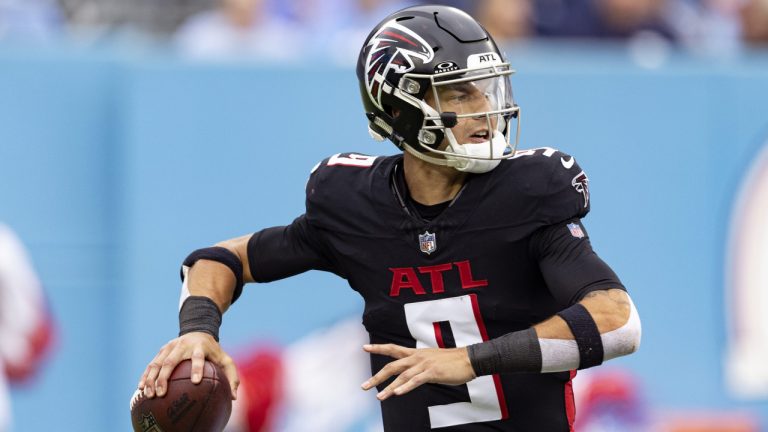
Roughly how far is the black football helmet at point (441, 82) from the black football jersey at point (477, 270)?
11 centimetres

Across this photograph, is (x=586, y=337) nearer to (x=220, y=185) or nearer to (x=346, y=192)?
(x=346, y=192)

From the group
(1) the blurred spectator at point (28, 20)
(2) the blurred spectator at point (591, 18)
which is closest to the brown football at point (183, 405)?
(1) the blurred spectator at point (28, 20)

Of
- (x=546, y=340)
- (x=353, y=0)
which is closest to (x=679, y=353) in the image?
(x=353, y=0)

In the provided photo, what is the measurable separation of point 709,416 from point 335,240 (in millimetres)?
2955

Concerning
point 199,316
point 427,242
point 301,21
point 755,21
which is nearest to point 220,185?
point 301,21

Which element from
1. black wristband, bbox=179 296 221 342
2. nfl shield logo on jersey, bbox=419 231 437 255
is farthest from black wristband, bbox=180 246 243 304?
nfl shield logo on jersey, bbox=419 231 437 255

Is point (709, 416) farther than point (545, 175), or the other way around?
point (709, 416)

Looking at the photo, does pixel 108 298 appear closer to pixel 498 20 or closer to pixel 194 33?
pixel 194 33

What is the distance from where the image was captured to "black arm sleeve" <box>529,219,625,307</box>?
3.27 meters

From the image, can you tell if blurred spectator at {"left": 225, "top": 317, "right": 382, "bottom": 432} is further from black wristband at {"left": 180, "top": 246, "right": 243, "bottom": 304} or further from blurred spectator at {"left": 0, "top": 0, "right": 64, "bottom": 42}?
blurred spectator at {"left": 0, "top": 0, "right": 64, "bottom": 42}

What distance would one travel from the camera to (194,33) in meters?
6.53

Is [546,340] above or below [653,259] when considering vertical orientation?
below

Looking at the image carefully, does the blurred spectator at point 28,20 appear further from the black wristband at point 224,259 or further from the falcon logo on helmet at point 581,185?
the falcon logo on helmet at point 581,185

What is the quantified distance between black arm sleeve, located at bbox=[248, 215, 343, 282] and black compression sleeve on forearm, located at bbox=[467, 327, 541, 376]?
82 cm
